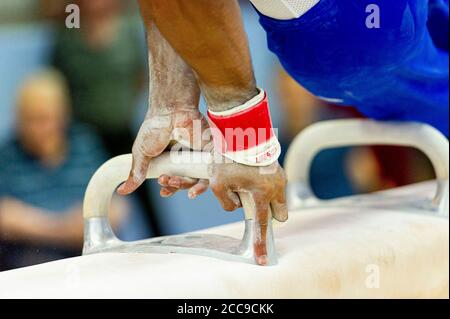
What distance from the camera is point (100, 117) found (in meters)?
3.14

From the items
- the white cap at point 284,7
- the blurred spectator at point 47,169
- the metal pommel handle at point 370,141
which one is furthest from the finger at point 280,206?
the blurred spectator at point 47,169

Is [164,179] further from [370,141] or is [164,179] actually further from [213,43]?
[370,141]

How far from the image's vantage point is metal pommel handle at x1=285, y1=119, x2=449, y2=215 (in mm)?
2283

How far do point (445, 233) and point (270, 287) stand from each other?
0.79 meters

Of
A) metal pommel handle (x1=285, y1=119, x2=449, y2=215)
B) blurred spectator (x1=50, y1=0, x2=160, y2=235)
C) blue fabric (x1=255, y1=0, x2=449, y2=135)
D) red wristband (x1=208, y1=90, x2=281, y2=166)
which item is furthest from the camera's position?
blurred spectator (x1=50, y1=0, x2=160, y2=235)

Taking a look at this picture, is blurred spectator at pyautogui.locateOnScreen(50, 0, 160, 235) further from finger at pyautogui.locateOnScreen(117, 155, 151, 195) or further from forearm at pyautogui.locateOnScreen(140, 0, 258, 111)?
forearm at pyautogui.locateOnScreen(140, 0, 258, 111)

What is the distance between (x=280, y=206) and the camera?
1.60 metres

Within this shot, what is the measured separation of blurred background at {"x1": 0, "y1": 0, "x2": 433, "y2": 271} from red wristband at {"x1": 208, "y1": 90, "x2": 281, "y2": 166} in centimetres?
126

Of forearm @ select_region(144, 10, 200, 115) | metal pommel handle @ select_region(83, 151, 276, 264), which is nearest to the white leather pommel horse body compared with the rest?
metal pommel handle @ select_region(83, 151, 276, 264)

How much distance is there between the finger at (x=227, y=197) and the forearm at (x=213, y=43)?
0.17 m

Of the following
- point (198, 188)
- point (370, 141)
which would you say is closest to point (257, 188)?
point (198, 188)

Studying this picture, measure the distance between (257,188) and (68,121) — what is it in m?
1.66

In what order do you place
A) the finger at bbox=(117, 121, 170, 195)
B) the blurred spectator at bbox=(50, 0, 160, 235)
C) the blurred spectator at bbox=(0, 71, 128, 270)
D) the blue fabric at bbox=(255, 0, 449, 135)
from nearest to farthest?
the finger at bbox=(117, 121, 170, 195) → the blue fabric at bbox=(255, 0, 449, 135) → the blurred spectator at bbox=(0, 71, 128, 270) → the blurred spectator at bbox=(50, 0, 160, 235)

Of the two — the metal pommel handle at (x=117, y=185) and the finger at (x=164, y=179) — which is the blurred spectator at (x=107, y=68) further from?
the finger at (x=164, y=179)
